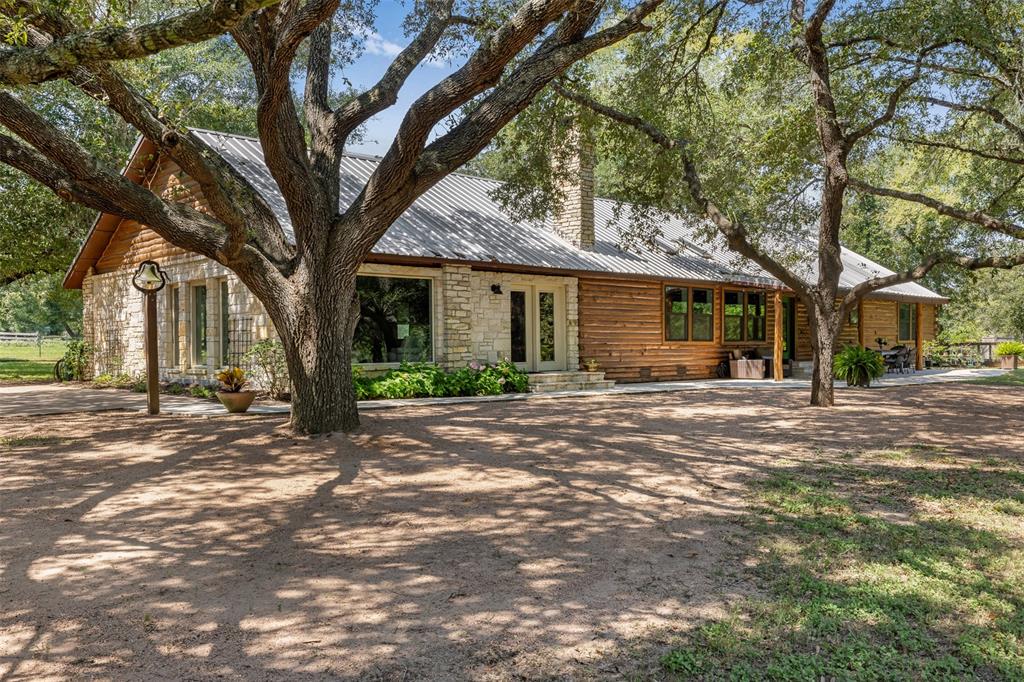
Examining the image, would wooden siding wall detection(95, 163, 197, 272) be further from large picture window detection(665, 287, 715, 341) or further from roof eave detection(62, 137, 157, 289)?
large picture window detection(665, 287, 715, 341)

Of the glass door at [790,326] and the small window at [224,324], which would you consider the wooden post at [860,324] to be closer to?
the glass door at [790,326]

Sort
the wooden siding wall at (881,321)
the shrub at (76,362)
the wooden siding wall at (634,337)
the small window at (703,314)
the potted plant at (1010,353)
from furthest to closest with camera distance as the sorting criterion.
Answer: the potted plant at (1010,353), the wooden siding wall at (881,321), the small window at (703,314), the shrub at (76,362), the wooden siding wall at (634,337)

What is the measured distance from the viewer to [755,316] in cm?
2017

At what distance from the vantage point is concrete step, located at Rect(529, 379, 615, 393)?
14.9 m

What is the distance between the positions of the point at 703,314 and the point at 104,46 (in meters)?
16.5

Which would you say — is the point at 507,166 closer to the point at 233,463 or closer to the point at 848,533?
the point at 233,463

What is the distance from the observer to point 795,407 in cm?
1170

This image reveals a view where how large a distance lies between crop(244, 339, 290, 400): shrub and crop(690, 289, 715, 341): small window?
1079 centimetres

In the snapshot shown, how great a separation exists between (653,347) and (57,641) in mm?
15760

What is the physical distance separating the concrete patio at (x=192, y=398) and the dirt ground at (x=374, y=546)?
6.92ft

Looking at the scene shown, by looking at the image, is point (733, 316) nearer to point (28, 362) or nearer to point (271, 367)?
point (271, 367)

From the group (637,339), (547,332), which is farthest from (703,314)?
(547,332)

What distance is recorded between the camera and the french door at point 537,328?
15.7 meters

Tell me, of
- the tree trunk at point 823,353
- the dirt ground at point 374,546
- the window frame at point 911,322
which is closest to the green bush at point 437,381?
the dirt ground at point 374,546
